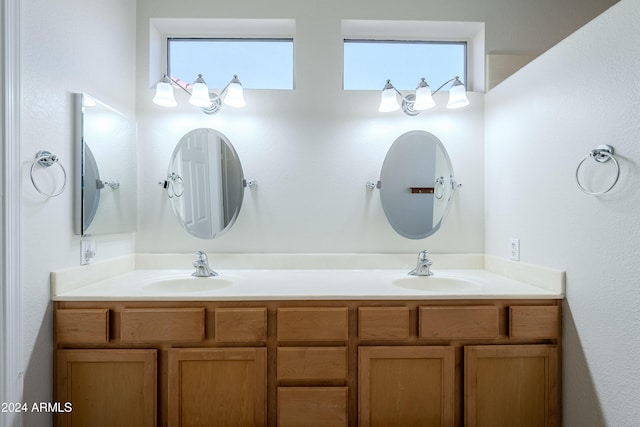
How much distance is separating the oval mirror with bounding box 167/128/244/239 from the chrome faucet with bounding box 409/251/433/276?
1.08 metres

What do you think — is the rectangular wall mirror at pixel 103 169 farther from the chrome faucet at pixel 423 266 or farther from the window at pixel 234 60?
the chrome faucet at pixel 423 266

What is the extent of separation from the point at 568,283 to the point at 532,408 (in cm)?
57

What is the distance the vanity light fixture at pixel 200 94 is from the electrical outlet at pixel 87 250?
0.82 m

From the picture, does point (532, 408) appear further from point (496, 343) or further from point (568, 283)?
point (568, 283)

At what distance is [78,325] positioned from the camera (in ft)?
4.66

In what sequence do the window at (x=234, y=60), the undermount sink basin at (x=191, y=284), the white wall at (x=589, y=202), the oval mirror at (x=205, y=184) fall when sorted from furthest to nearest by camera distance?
the window at (x=234, y=60) → the oval mirror at (x=205, y=184) → the undermount sink basin at (x=191, y=284) → the white wall at (x=589, y=202)

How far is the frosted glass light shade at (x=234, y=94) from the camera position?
1914 millimetres

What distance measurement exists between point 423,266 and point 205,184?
1354 mm

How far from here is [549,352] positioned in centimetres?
146

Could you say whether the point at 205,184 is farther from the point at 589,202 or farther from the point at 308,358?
the point at 589,202

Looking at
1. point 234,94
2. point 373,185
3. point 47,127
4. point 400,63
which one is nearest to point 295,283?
point 373,185

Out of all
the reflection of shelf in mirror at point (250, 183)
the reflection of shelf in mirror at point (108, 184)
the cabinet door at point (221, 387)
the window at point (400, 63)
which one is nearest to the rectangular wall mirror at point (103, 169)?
the reflection of shelf in mirror at point (108, 184)

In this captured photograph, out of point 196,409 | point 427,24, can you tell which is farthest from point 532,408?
point 427,24

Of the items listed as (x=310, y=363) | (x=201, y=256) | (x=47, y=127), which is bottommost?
(x=310, y=363)
